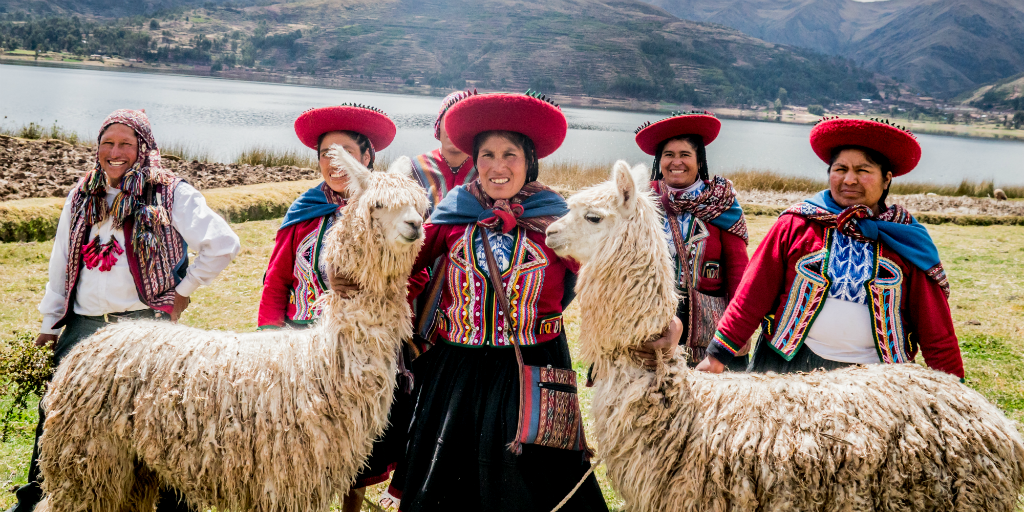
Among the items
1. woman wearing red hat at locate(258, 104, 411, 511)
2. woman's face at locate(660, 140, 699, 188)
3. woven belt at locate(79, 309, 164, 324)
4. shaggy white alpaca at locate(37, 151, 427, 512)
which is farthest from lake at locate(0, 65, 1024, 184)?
shaggy white alpaca at locate(37, 151, 427, 512)

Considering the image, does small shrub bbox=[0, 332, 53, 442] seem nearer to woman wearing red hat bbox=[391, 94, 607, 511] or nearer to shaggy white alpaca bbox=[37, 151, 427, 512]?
shaggy white alpaca bbox=[37, 151, 427, 512]

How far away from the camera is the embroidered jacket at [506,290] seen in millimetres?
2340

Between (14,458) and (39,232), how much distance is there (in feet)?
17.1

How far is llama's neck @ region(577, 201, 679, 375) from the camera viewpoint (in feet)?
6.61

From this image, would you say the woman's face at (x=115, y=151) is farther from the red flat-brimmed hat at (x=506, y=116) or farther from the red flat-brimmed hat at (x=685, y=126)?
the red flat-brimmed hat at (x=685, y=126)

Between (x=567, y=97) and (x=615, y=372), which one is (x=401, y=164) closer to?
(x=615, y=372)

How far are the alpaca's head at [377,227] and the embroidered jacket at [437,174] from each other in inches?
51.5

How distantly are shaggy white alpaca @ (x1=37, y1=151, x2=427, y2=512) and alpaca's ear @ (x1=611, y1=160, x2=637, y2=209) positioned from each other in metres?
0.69

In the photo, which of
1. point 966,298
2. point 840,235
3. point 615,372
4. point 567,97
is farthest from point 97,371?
point 567,97

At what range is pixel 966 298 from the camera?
24.2ft

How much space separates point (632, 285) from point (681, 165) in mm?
1622

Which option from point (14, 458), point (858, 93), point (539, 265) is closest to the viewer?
point (539, 265)

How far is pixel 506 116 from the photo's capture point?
2.40 metres

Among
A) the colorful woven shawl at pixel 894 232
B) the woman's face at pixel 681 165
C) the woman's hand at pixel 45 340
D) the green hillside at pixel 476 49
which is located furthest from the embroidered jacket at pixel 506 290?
the green hillside at pixel 476 49
